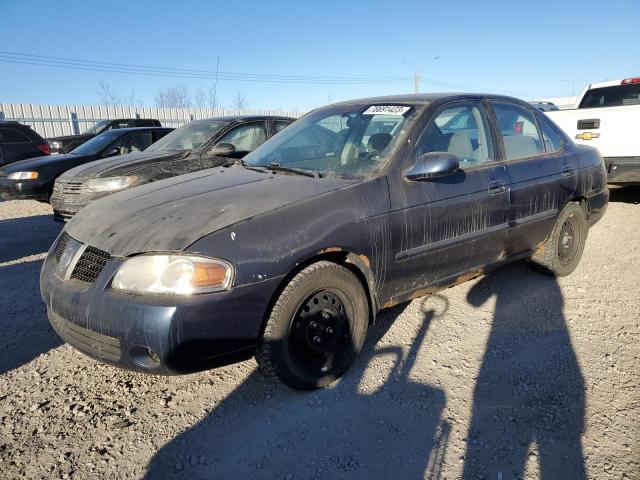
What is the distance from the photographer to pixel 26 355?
3090 millimetres

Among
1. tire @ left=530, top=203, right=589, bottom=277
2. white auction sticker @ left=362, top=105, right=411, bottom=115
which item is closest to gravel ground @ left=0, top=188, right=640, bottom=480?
tire @ left=530, top=203, right=589, bottom=277

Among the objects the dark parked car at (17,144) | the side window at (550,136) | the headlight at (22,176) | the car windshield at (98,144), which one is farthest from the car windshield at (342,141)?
the dark parked car at (17,144)

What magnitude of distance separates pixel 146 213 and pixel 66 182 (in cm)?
413

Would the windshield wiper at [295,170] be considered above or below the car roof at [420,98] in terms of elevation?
below

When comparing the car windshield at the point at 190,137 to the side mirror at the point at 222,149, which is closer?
the side mirror at the point at 222,149

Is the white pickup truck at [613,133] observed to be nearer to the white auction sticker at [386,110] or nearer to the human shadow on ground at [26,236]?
the white auction sticker at [386,110]

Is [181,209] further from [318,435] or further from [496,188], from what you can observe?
[496,188]

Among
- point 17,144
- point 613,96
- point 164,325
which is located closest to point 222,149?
point 164,325

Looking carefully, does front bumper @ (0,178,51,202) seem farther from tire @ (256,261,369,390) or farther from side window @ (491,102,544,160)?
side window @ (491,102,544,160)

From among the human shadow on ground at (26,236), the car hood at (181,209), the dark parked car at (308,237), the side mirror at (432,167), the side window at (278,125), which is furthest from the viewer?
the side window at (278,125)

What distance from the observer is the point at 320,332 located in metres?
2.62

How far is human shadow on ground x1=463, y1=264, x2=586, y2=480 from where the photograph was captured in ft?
6.91

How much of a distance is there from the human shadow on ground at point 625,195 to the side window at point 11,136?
37.5ft

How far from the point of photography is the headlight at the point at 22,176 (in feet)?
22.6
